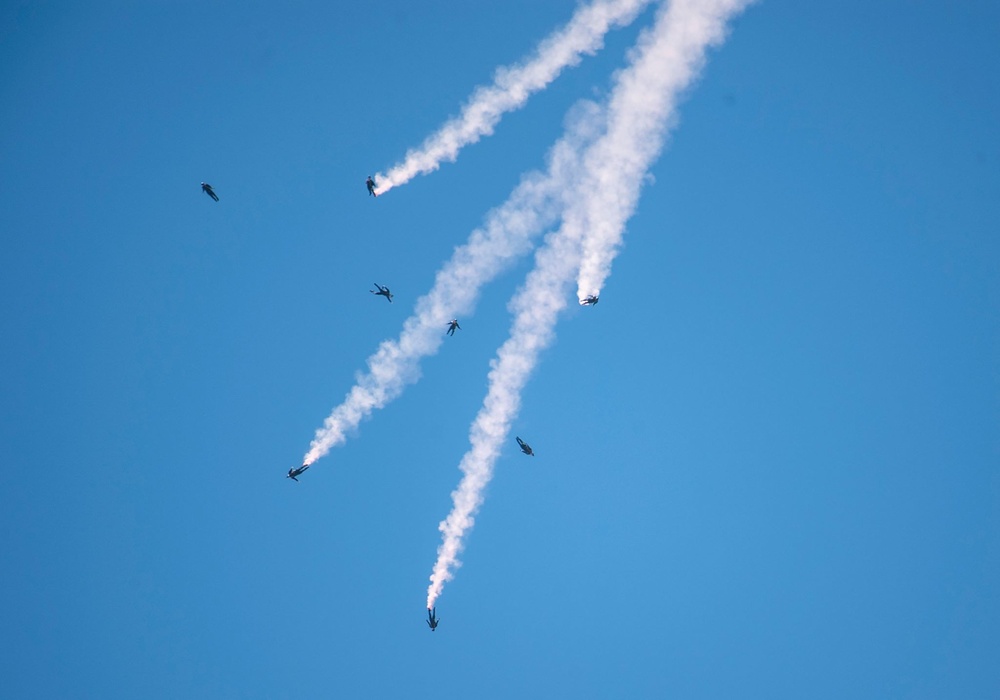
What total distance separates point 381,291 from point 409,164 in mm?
5797

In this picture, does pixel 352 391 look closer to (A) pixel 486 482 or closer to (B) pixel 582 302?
(A) pixel 486 482

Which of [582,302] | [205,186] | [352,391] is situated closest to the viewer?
[582,302]

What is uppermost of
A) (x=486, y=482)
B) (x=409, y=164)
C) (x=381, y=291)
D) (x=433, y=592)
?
(x=409, y=164)

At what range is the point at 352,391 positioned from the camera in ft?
110

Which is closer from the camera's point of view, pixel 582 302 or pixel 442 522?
pixel 582 302

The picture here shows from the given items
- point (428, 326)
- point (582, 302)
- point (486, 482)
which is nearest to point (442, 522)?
point (486, 482)

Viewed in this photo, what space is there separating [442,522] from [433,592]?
2.97 metres

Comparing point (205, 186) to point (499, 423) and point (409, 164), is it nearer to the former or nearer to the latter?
point (409, 164)

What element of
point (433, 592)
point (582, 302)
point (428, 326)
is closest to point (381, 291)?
point (428, 326)

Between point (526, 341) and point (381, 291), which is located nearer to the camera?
point (381, 291)

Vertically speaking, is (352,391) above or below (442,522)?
above

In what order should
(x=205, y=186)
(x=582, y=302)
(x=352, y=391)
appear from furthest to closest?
(x=205, y=186) < (x=352, y=391) < (x=582, y=302)

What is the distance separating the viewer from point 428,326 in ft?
111

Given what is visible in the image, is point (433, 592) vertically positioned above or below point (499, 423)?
below
